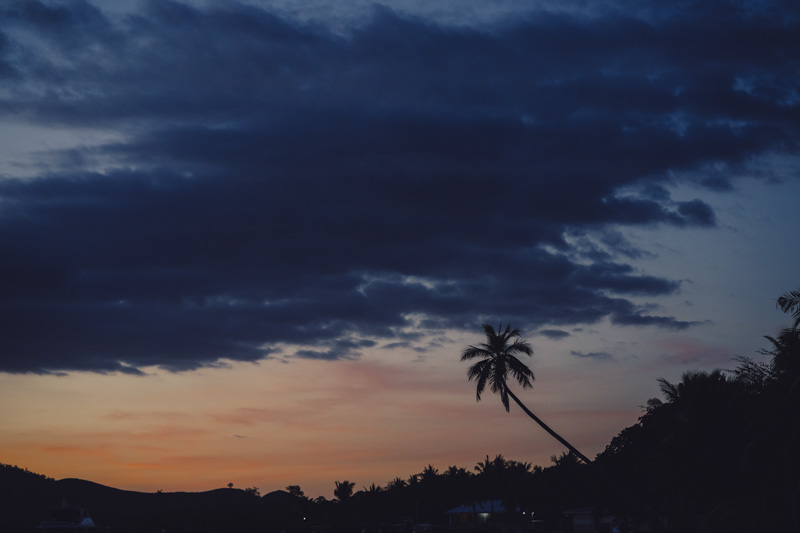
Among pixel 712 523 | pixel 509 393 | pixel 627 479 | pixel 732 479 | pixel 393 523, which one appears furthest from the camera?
pixel 393 523

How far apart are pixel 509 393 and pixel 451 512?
96.4 meters

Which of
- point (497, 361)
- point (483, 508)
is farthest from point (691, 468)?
point (483, 508)

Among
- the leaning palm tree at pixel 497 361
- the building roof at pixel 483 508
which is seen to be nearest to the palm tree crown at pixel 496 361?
the leaning palm tree at pixel 497 361

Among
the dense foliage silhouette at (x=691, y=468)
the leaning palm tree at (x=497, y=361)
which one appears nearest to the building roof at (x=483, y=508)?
the dense foliage silhouette at (x=691, y=468)

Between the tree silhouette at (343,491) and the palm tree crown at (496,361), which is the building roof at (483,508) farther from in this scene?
the palm tree crown at (496,361)

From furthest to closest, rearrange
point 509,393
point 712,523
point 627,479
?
point 627,479
point 509,393
point 712,523

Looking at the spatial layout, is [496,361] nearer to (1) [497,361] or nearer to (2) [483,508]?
(1) [497,361]

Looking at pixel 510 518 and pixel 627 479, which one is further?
pixel 510 518

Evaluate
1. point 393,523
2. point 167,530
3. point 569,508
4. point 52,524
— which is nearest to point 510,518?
point 569,508

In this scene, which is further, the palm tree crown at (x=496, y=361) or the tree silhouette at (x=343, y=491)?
the tree silhouette at (x=343, y=491)

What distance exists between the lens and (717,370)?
58.7 metres

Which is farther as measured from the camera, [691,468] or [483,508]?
[483,508]

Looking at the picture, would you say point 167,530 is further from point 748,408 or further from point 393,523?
point 748,408

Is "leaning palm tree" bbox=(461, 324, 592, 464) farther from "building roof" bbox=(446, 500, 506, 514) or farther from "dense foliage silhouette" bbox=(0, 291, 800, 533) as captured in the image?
"building roof" bbox=(446, 500, 506, 514)
